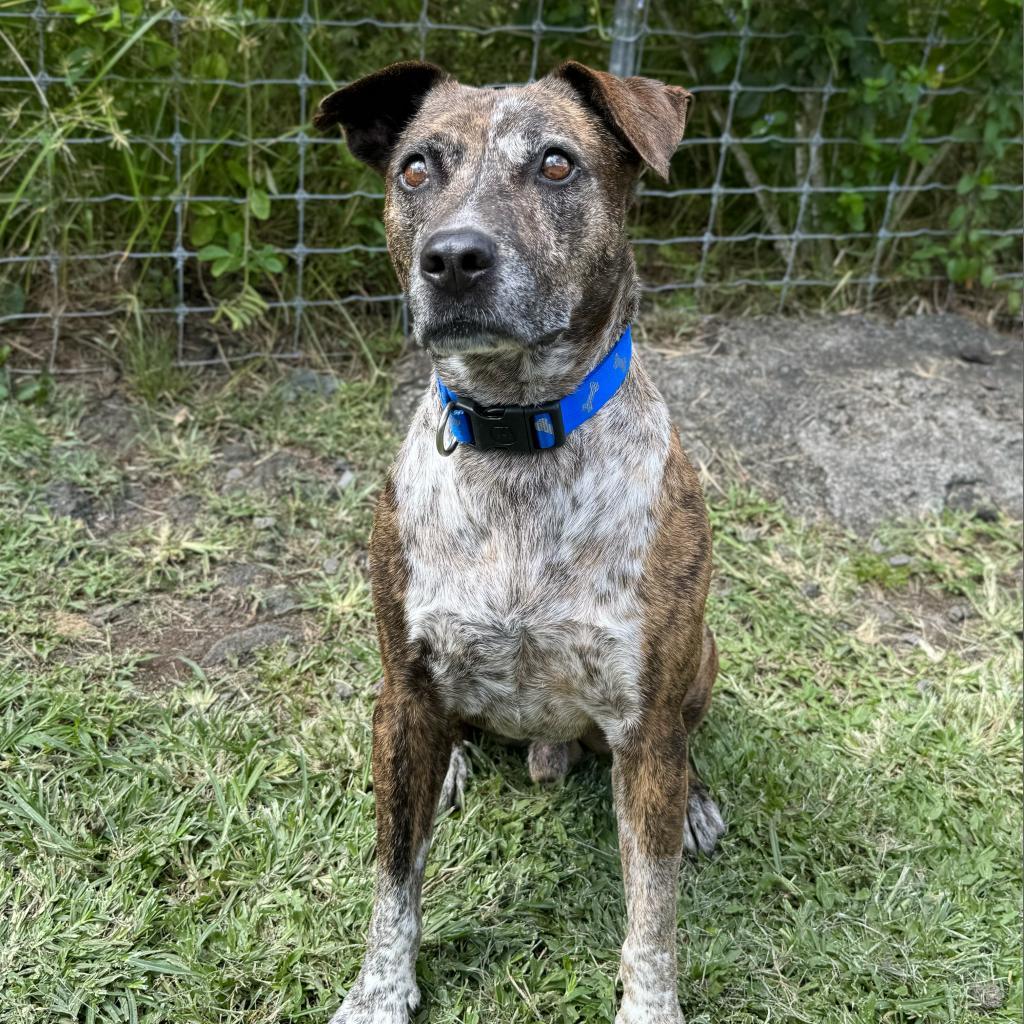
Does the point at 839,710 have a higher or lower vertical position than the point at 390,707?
lower

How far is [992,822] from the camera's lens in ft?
9.63

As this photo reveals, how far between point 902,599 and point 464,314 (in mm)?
2333

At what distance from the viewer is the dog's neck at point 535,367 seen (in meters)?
2.21

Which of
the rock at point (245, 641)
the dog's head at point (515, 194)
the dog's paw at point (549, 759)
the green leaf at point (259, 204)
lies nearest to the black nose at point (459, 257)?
the dog's head at point (515, 194)

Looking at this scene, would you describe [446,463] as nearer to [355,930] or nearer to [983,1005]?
[355,930]

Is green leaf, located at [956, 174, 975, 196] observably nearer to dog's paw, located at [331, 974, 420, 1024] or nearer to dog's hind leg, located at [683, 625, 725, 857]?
dog's hind leg, located at [683, 625, 725, 857]

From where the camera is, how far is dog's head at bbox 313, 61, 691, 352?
6.49 ft

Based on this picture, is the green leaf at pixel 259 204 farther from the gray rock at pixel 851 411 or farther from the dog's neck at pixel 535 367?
the dog's neck at pixel 535 367

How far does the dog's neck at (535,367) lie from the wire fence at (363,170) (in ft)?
6.51

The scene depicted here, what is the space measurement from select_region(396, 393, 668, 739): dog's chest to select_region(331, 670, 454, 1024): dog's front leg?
106 millimetres

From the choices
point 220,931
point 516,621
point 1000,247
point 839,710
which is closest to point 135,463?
point 220,931

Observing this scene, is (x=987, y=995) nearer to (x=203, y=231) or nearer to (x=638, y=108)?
(x=638, y=108)

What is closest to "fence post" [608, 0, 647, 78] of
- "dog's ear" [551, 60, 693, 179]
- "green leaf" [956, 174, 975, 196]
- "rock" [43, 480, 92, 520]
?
"green leaf" [956, 174, 975, 196]

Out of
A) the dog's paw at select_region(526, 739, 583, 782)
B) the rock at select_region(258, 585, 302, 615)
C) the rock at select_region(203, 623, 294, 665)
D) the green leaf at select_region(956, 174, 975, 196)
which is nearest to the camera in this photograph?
the dog's paw at select_region(526, 739, 583, 782)
